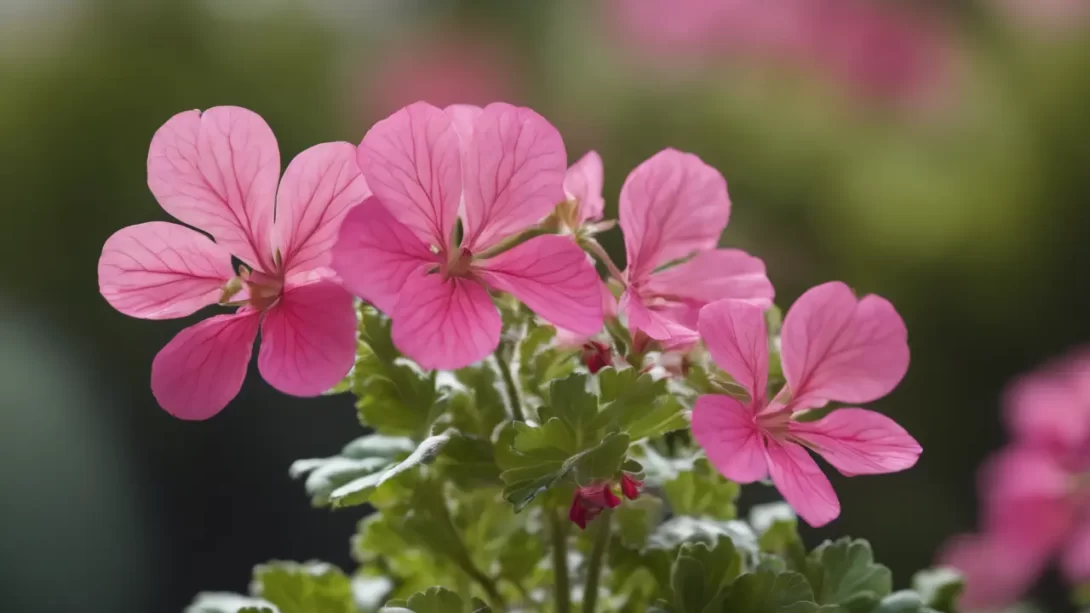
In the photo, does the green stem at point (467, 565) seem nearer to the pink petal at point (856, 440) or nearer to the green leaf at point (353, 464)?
the green leaf at point (353, 464)

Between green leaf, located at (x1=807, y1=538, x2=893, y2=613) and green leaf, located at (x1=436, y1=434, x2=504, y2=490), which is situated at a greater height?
green leaf, located at (x1=436, y1=434, x2=504, y2=490)

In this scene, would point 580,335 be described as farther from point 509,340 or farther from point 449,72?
point 449,72

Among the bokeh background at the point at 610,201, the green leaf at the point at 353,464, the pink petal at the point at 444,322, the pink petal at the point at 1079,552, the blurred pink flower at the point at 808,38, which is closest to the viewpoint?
the pink petal at the point at 444,322

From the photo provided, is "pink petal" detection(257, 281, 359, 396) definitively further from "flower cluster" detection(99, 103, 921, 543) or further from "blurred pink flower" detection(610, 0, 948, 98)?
"blurred pink flower" detection(610, 0, 948, 98)

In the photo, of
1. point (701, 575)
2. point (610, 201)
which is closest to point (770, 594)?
point (701, 575)

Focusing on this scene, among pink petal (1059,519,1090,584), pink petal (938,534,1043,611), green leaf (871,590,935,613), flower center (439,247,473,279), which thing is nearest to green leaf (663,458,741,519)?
green leaf (871,590,935,613)

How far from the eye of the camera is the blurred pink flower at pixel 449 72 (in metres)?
1.88

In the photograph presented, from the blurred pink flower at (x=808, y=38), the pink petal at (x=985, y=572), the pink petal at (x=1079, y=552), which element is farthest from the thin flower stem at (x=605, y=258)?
the blurred pink flower at (x=808, y=38)

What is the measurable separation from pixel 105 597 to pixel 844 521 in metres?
1.31

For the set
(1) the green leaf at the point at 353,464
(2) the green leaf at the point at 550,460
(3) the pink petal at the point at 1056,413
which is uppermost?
(2) the green leaf at the point at 550,460

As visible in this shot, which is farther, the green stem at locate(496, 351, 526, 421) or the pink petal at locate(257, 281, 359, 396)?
the green stem at locate(496, 351, 526, 421)

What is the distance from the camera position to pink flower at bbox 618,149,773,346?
1.56ft

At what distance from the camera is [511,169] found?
1.36ft

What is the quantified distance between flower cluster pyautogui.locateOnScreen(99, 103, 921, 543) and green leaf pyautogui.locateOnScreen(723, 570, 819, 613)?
58 millimetres
